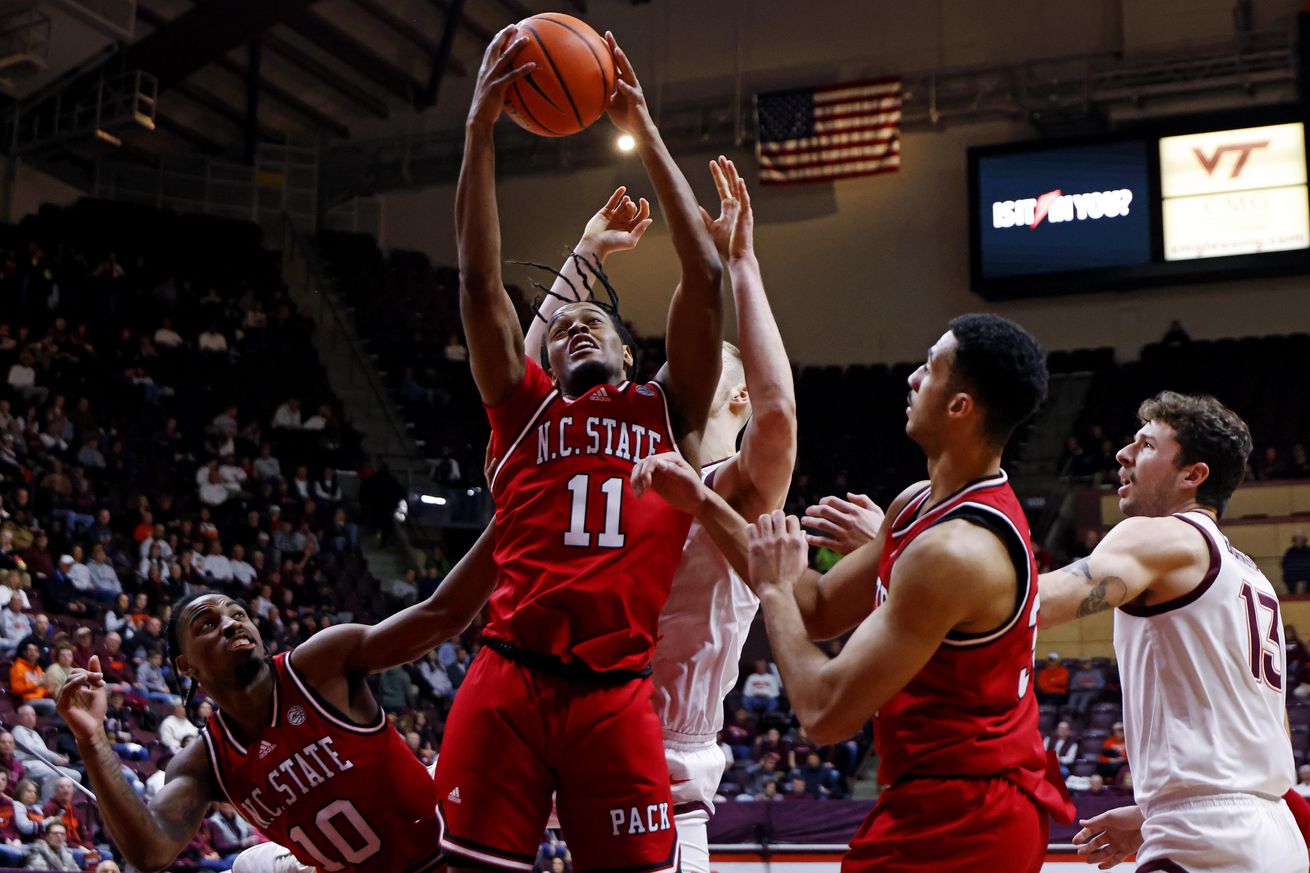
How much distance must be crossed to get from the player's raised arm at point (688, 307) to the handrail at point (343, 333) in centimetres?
1624

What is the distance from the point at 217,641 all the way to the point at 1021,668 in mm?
2441

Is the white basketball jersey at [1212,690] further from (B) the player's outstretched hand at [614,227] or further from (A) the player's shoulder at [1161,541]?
(B) the player's outstretched hand at [614,227]

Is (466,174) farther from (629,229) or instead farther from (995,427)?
(995,427)

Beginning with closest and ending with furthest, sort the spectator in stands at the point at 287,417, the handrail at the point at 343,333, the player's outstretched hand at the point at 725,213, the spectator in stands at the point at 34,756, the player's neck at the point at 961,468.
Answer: the player's neck at the point at 961,468 → the player's outstretched hand at the point at 725,213 → the spectator in stands at the point at 34,756 → the spectator in stands at the point at 287,417 → the handrail at the point at 343,333

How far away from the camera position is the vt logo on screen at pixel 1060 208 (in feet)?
59.7

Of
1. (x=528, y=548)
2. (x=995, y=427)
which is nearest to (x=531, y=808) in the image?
(x=528, y=548)

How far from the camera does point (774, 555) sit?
9.87ft

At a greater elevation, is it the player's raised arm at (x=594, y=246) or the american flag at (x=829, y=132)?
the american flag at (x=829, y=132)

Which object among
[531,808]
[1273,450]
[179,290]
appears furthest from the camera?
[179,290]

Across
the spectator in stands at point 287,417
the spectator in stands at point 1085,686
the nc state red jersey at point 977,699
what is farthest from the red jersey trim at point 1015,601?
the spectator in stands at point 287,417

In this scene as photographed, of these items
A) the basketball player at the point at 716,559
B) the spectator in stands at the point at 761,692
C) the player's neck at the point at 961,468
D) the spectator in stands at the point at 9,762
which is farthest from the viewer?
the spectator in stands at the point at 761,692

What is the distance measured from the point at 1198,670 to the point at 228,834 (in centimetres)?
776

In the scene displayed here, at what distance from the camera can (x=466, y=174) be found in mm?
3531

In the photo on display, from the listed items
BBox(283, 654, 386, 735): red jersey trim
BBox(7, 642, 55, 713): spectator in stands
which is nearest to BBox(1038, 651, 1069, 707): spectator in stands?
BBox(7, 642, 55, 713): spectator in stands
